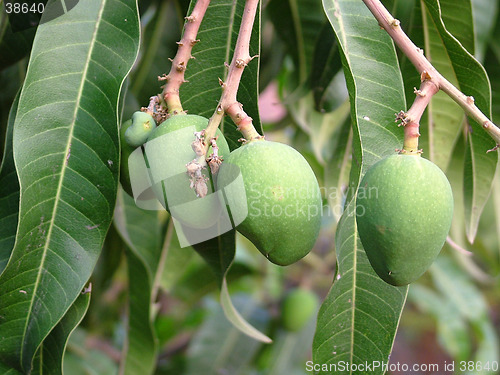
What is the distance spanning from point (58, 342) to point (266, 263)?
1.88 m

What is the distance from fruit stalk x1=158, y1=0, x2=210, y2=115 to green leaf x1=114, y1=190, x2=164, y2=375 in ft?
1.66

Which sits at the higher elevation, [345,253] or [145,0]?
[145,0]

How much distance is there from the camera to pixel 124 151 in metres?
0.86

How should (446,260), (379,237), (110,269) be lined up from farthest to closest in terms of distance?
(446,260)
(110,269)
(379,237)

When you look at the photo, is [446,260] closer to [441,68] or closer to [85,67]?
[441,68]

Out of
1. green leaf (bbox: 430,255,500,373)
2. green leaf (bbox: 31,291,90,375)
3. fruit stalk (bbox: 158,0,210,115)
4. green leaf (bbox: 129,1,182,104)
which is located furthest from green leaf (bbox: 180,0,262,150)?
green leaf (bbox: 430,255,500,373)

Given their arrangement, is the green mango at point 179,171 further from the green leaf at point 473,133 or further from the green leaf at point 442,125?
the green leaf at point 442,125

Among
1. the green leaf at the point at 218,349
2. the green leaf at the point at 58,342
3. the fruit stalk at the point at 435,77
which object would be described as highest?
the fruit stalk at the point at 435,77

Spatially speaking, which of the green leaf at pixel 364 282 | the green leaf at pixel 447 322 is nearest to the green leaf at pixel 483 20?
the green leaf at pixel 364 282

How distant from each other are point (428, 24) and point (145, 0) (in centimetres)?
60

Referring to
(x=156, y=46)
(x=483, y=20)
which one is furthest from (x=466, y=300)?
(x=156, y=46)

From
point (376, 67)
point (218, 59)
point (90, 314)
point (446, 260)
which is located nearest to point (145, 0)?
point (218, 59)

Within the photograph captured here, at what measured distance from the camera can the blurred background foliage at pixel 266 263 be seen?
4.27 feet

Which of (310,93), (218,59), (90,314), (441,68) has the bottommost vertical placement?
(90,314)
